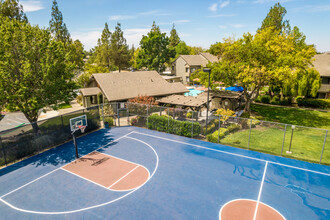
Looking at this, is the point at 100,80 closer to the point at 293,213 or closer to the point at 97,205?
the point at 97,205

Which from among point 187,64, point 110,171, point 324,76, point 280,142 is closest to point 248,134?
point 280,142

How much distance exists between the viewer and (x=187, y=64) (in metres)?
63.0

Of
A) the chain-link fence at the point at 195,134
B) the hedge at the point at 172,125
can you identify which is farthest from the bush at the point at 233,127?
the hedge at the point at 172,125

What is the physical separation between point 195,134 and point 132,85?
16.8m

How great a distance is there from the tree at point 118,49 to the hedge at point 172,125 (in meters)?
49.6

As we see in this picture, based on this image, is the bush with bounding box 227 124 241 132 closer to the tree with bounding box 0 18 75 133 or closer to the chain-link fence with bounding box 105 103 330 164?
the chain-link fence with bounding box 105 103 330 164

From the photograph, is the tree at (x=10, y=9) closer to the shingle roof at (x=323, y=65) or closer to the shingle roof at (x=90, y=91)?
the shingle roof at (x=90, y=91)

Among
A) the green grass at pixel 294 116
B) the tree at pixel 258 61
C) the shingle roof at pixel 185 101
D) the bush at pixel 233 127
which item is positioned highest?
the tree at pixel 258 61

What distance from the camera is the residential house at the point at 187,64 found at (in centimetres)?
6319

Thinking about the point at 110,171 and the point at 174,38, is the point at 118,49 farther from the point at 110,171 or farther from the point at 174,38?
the point at 110,171

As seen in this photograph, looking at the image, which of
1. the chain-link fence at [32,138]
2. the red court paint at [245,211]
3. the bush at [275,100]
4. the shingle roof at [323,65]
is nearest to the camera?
the red court paint at [245,211]

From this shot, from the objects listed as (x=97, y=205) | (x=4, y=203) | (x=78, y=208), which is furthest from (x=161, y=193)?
(x=4, y=203)

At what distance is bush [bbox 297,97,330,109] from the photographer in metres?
34.3

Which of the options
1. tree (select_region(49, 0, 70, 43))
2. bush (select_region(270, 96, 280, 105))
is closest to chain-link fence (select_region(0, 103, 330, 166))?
bush (select_region(270, 96, 280, 105))
